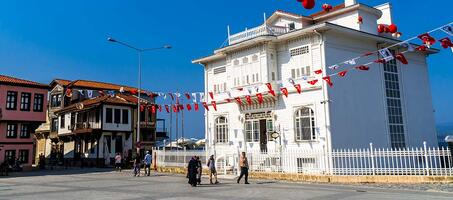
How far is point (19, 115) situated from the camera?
113 ft

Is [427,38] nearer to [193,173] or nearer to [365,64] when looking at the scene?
[365,64]

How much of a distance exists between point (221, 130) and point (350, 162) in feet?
37.4

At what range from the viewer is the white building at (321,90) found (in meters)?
23.0

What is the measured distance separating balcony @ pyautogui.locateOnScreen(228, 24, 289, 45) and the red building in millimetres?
20115

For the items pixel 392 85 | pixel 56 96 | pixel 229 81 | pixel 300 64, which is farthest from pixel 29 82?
pixel 392 85

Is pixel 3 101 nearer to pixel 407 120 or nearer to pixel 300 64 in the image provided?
pixel 300 64

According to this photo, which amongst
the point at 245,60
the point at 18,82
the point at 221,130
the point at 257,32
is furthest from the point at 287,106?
the point at 18,82

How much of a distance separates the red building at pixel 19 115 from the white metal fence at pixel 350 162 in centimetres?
1903

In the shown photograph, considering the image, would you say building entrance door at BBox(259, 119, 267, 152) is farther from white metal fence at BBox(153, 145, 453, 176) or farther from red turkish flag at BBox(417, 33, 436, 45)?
red turkish flag at BBox(417, 33, 436, 45)

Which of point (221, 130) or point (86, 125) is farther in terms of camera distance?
point (86, 125)

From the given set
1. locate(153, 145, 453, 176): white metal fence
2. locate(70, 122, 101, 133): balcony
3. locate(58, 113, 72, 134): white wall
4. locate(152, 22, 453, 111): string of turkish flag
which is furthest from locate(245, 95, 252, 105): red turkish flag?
locate(58, 113, 72, 134): white wall

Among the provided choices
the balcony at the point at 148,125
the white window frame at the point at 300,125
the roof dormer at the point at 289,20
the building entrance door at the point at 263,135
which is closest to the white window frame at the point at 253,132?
the building entrance door at the point at 263,135

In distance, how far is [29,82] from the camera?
36.2m

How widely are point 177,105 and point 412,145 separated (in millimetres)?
16641
